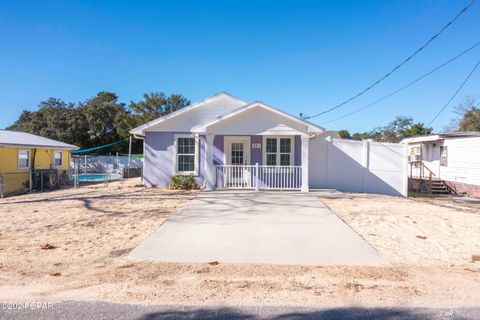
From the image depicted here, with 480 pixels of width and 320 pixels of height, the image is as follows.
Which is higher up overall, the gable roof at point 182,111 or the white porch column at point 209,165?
the gable roof at point 182,111

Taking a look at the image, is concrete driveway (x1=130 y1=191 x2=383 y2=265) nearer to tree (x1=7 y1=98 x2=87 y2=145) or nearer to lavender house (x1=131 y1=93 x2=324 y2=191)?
lavender house (x1=131 y1=93 x2=324 y2=191)

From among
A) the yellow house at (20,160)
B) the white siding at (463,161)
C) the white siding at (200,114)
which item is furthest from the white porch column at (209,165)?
the white siding at (463,161)

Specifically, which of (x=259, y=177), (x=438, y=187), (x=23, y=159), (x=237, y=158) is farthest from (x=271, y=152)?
(x=23, y=159)

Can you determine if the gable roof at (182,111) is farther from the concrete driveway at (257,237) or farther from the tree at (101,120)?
the tree at (101,120)

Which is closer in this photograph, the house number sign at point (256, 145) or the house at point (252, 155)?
the house at point (252, 155)

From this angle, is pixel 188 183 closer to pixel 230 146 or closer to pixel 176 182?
pixel 176 182

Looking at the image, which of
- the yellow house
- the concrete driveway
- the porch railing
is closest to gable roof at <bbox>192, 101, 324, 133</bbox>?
the porch railing

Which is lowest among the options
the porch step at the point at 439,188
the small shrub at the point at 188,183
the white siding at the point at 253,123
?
the porch step at the point at 439,188

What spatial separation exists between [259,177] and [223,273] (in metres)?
10.3

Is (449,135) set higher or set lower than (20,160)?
higher

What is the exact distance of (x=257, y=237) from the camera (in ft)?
22.9

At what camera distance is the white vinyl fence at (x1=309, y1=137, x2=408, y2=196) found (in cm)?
1562

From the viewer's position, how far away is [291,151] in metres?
15.3

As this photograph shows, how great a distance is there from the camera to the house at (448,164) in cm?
1775
